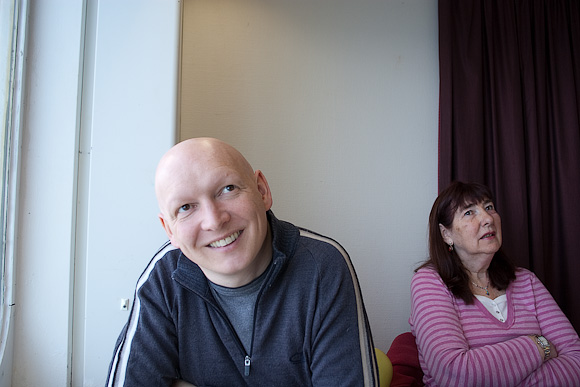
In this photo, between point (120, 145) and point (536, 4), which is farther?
point (536, 4)

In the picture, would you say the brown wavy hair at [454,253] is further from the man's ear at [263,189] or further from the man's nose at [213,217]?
the man's nose at [213,217]

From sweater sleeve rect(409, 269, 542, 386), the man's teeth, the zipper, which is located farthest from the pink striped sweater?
the man's teeth

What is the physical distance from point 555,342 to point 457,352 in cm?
46

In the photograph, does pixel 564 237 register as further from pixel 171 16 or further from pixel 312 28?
pixel 171 16

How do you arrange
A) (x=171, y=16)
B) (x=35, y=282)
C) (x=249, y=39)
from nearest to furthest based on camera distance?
(x=35, y=282) < (x=171, y=16) < (x=249, y=39)

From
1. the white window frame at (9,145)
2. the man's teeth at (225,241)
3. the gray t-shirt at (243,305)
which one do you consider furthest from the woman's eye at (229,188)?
the white window frame at (9,145)

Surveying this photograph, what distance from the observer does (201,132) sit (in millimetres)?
1879

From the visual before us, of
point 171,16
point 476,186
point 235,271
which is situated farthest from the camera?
A: point 476,186

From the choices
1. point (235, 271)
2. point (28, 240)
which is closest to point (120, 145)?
point (28, 240)

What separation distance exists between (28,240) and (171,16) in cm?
97

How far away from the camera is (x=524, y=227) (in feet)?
6.50

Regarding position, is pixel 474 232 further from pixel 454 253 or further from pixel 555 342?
pixel 555 342

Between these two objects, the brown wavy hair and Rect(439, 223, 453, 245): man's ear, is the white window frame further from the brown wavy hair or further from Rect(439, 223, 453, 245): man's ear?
Rect(439, 223, 453, 245): man's ear

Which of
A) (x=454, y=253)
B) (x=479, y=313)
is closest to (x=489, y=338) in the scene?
(x=479, y=313)
